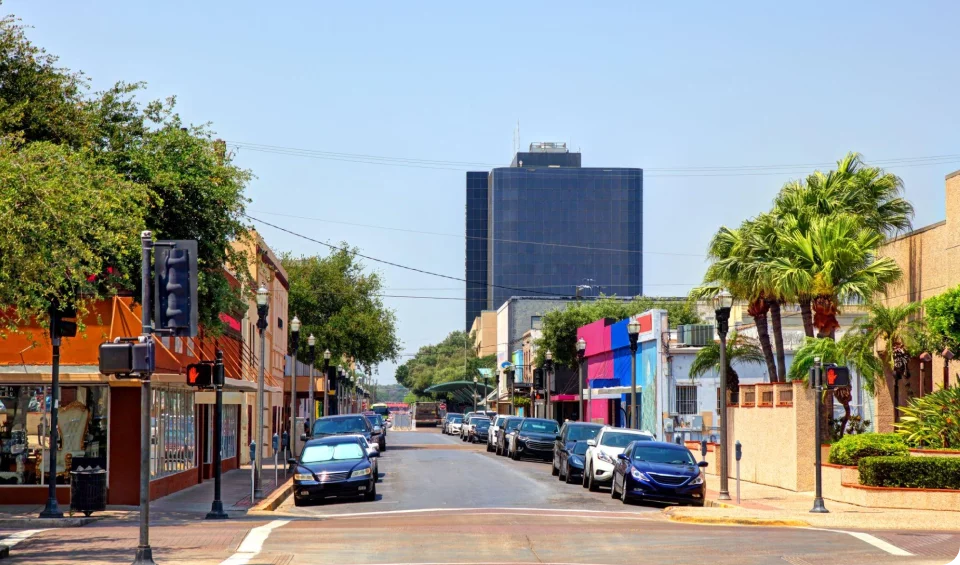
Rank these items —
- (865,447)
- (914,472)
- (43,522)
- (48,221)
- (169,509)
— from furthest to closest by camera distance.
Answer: (865,447) → (169,509) → (914,472) → (43,522) → (48,221)

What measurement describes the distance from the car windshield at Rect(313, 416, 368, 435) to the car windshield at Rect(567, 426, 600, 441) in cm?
784

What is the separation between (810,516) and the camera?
23812 millimetres

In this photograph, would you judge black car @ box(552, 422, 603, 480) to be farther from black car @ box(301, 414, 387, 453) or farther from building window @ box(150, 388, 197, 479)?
building window @ box(150, 388, 197, 479)

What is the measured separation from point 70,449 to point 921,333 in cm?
2030

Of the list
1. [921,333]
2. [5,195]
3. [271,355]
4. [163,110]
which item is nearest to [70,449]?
[163,110]

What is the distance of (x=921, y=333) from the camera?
30797mm

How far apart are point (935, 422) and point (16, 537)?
19.6m

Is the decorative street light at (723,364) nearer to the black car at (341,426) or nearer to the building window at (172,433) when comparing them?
the building window at (172,433)

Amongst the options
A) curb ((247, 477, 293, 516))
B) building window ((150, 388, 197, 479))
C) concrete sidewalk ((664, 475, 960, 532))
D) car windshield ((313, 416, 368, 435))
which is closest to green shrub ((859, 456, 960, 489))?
concrete sidewalk ((664, 475, 960, 532))

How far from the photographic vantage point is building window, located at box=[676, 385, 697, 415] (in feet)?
178

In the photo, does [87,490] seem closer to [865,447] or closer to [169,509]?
[169,509]

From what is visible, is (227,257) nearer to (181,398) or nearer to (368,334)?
(181,398)

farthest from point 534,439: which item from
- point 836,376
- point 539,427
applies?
point 836,376

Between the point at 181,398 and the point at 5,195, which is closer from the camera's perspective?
the point at 5,195
